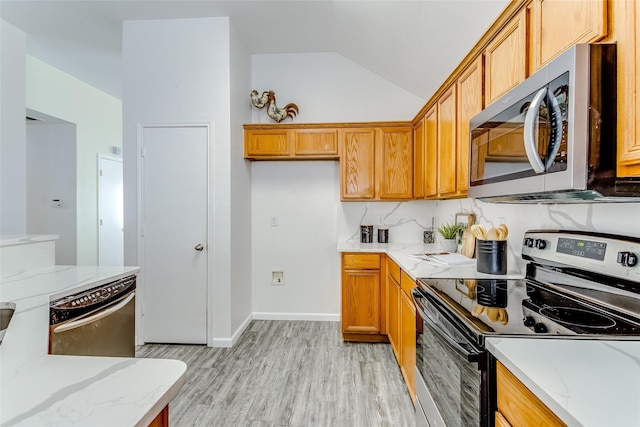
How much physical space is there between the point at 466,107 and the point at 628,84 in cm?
114

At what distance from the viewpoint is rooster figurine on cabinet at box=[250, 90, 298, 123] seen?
345 cm

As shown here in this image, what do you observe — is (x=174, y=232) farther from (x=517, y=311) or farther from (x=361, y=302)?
(x=517, y=311)

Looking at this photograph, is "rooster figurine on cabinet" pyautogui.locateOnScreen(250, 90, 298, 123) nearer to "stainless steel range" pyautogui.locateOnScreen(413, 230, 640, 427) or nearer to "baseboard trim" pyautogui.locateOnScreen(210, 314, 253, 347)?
"baseboard trim" pyautogui.locateOnScreen(210, 314, 253, 347)

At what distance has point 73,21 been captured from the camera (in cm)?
306

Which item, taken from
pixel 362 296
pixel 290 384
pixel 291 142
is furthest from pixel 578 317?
pixel 291 142

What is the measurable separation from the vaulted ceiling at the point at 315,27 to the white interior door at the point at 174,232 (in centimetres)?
107

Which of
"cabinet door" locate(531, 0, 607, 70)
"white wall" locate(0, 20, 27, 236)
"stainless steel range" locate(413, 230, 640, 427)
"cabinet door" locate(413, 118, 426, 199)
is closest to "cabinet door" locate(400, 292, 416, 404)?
"stainless steel range" locate(413, 230, 640, 427)

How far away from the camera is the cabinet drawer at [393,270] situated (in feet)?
7.91

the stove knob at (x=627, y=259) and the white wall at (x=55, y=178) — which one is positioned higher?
the white wall at (x=55, y=178)

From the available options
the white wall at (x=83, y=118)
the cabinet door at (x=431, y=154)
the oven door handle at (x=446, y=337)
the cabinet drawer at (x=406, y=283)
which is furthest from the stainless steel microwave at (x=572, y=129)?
the white wall at (x=83, y=118)

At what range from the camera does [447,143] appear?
91.0 inches

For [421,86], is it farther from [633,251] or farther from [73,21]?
[73,21]

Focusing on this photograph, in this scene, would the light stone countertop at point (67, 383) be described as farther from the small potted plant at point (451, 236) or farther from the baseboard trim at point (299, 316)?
the baseboard trim at point (299, 316)

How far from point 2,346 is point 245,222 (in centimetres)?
253
